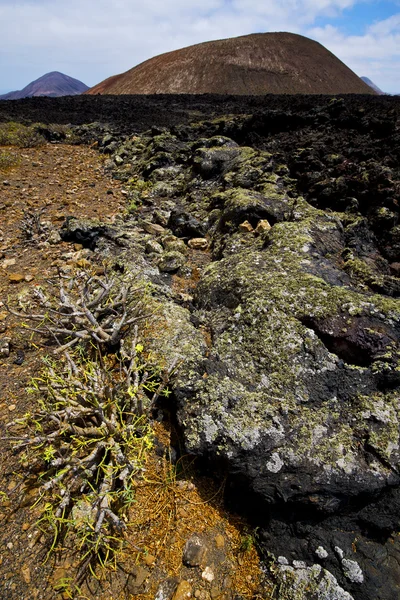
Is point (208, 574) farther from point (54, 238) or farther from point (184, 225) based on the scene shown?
point (54, 238)

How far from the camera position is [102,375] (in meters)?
2.71

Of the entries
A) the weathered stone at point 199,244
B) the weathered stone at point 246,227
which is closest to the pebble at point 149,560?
the weathered stone at point 246,227

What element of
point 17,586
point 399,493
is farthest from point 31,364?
point 399,493

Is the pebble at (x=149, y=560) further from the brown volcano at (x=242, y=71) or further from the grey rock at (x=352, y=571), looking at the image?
the brown volcano at (x=242, y=71)

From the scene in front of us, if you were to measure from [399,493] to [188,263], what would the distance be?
333 cm

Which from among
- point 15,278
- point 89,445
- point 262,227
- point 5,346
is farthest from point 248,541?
point 15,278

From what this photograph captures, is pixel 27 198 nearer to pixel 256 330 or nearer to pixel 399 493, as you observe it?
pixel 256 330

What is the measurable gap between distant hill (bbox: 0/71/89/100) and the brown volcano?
80880 mm

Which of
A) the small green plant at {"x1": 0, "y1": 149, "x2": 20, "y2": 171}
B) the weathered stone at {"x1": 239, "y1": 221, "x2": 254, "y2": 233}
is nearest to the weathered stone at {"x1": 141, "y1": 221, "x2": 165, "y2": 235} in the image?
the weathered stone at {"x1": 239, "y1": 221, "x2": 254, "y2": 233}

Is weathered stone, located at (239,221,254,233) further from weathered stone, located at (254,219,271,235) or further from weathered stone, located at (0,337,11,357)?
weathered stone, located at (0,337,11,357)

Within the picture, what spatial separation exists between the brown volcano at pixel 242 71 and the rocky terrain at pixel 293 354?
34596 mm

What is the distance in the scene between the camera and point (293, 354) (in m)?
2.72

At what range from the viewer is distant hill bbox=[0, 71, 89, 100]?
343 feet

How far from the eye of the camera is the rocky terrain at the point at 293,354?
7.30ft
